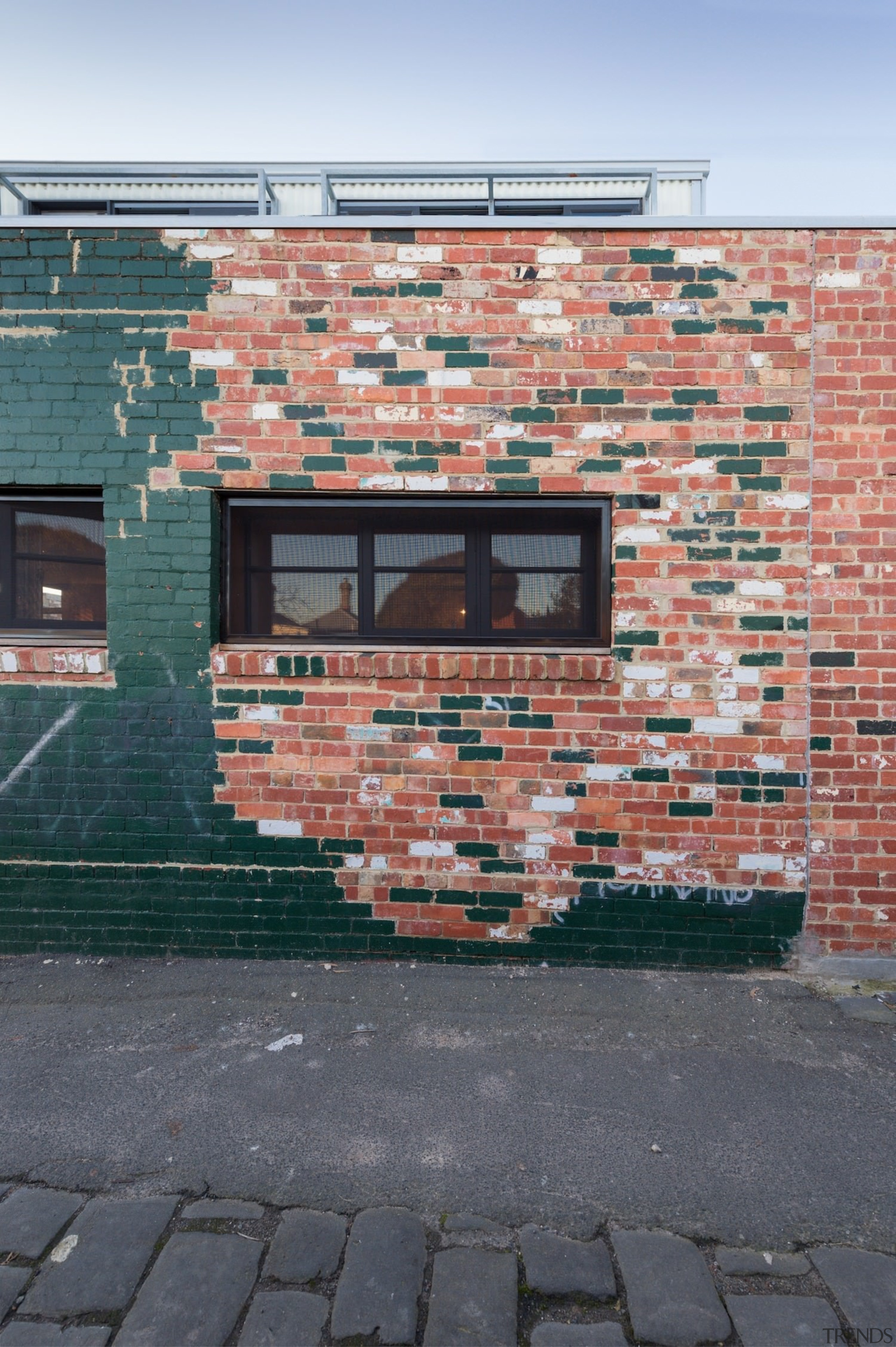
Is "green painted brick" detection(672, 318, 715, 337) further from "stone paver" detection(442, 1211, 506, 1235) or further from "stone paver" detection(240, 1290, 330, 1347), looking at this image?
"stone paver" detection(240, 1290, 330, 1347)

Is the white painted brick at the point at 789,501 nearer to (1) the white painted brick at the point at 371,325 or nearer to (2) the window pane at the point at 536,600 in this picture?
(2) the window pane at the point at 536,600

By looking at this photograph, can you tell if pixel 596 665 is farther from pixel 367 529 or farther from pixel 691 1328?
pixel 691 1328

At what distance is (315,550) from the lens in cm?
354

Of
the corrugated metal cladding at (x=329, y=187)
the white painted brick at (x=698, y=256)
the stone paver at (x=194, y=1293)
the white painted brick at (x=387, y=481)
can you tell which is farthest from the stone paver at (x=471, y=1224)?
the corrugated metal cladding at (x=329, y=187)

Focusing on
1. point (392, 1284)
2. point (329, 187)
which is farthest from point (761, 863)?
point (329, 187)

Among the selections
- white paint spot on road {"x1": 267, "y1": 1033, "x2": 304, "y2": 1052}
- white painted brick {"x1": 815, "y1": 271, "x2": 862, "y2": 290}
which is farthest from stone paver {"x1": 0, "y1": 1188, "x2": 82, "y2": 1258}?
white painted brick {"x1": 815, "y1": 271, "x2": 862, "y2": 290}

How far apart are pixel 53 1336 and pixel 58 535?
10.7ft

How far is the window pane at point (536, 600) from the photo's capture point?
137 inches

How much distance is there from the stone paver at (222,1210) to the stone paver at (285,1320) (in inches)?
9.4

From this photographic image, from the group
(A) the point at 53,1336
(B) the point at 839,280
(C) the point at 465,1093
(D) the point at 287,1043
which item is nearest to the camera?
(A) the point at 53,1336

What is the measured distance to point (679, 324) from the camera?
3285 millimetres

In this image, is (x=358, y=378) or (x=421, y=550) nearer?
(x=358, y=378)

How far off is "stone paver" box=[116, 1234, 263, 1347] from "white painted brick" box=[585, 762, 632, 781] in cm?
224

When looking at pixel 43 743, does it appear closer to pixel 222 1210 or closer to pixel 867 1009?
pixel 222 1210
